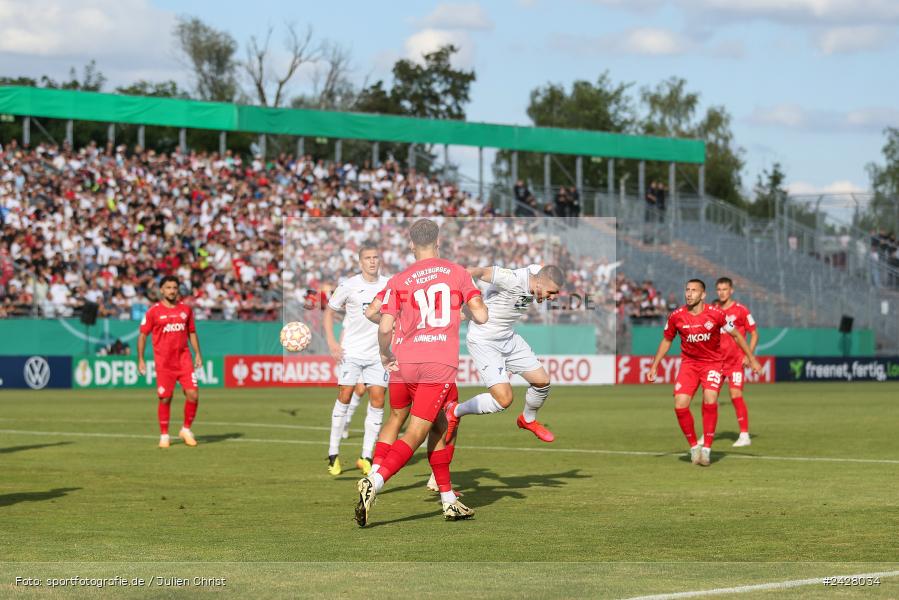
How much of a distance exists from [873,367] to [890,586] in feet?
139

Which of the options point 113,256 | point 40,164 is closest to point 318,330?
point 113,256

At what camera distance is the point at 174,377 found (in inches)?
800

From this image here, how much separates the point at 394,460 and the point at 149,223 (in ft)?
114

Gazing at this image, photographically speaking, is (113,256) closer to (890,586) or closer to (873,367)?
(873,367)

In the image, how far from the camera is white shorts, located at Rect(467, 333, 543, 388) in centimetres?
1492

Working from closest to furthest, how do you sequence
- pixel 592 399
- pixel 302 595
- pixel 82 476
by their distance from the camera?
pixel 302 595 → pixel 82 476 → pixel 592 399

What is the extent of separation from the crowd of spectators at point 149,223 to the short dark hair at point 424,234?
97.4 ft

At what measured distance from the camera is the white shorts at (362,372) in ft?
53.6

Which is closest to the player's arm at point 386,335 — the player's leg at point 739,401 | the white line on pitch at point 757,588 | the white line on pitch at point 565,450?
the white line on pitch at point 757,588

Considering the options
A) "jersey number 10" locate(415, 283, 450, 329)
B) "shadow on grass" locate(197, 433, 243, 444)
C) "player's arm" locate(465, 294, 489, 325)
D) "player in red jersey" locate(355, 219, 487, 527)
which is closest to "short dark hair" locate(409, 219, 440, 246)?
"player in red jersey" locate(355, 219, 487, 527)

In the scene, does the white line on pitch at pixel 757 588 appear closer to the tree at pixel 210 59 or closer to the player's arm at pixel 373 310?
the player's arm at pixel 373 310

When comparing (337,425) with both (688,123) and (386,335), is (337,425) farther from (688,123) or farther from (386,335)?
(688,123)

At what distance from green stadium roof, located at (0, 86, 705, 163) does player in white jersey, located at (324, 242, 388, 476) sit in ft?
119

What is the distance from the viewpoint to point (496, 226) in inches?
1769
